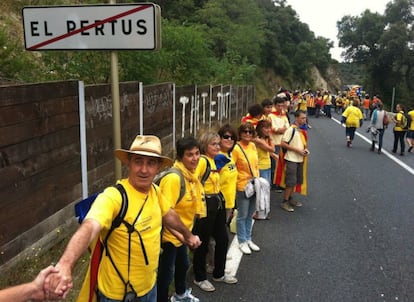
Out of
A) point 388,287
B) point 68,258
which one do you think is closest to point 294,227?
point 388,287

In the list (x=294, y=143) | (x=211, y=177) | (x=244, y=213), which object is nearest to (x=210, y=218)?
(x=211, y=177)

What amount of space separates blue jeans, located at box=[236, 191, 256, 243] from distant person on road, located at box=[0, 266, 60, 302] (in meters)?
3.82

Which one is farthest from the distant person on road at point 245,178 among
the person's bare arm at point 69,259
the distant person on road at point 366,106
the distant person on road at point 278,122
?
the distant person on road at point 366,106

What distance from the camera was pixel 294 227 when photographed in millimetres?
6848

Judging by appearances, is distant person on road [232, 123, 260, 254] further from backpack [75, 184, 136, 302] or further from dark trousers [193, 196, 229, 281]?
backpack [75, 184, 136, 302]

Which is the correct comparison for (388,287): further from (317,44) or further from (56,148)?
(317,44)

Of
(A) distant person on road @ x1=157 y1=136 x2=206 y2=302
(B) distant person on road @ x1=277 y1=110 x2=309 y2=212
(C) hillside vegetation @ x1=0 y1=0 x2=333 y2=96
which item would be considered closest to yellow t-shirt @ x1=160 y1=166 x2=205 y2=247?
(A) distant person on road @ x1=157 y1=136 x2=206 y2=302

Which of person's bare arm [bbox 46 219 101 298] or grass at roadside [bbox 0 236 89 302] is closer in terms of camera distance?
person's bare arm [bbox 46 219 101 298]

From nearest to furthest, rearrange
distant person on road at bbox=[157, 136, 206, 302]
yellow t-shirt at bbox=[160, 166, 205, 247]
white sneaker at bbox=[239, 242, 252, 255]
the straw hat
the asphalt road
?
the straw hat, yellow t-shirt at bbox=[160, 166, 205, 247], distant person on road at bbox=[157, 136, 206, 302], the asphalt road, white sneaker at bbox=[239, 242, 252, 255]

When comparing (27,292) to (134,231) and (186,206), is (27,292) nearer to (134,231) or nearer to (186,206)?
(134,231)

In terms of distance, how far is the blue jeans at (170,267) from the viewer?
398 cm

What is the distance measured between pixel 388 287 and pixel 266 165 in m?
2.76

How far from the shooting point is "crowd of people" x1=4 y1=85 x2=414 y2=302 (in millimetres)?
2574

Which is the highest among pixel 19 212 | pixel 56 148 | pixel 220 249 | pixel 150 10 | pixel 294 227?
pixel 150 10
